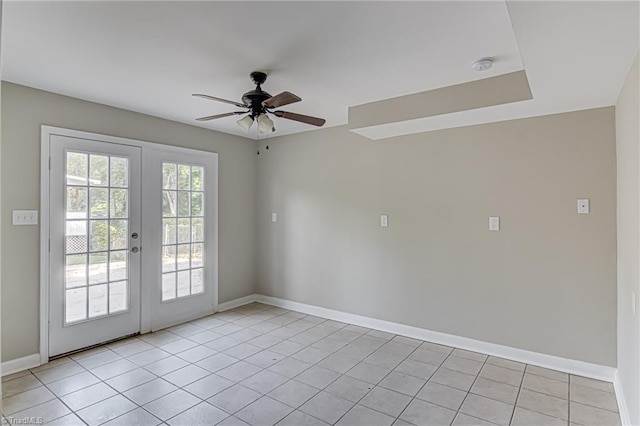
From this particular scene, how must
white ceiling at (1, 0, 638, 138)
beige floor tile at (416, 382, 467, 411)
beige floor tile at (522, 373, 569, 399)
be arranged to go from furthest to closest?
beige floor tile at (522, 373, 569, 399), beige floor tile at (416, 382, 467, 411), white ceiling at (1, 0, 638, 138)

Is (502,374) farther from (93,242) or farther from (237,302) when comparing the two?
(93,242)

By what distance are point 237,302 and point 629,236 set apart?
14.3ft

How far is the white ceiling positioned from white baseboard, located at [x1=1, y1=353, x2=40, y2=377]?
238 centimetres

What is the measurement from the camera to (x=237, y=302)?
5270 mm

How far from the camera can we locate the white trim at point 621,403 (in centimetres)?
242

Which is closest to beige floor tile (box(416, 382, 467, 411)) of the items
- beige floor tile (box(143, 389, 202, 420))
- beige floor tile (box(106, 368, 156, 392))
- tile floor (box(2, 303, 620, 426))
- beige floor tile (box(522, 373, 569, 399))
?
tile floor (box(2, 303, 620, 426))

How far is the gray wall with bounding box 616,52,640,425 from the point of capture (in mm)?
2225

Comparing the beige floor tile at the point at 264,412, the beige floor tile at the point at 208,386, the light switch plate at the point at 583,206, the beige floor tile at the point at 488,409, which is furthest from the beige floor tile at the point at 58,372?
the light switch plate at the point at 583,206

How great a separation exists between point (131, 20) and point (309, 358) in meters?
2.99

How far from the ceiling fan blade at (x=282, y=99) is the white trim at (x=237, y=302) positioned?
3119mm

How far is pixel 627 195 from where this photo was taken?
2.54 m

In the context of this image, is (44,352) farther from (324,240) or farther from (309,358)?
(324,240)

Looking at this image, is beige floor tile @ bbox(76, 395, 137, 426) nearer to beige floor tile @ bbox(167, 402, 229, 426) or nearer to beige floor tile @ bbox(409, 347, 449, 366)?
beige floor tile @ bbox(167, 402, 229, 426)

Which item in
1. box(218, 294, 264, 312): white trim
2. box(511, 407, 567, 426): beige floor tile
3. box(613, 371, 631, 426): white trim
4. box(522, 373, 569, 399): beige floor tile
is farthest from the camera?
box(218, 294, 264, 312): white trim
